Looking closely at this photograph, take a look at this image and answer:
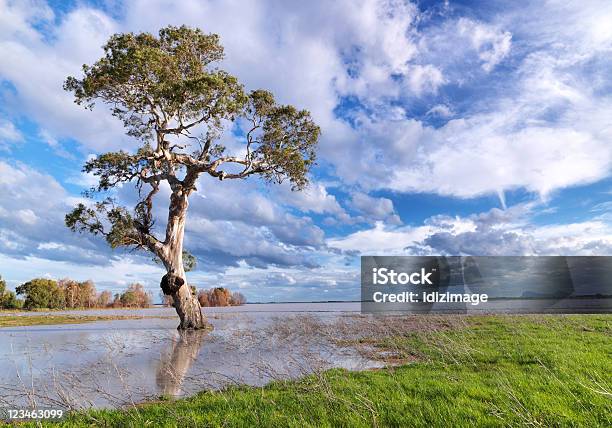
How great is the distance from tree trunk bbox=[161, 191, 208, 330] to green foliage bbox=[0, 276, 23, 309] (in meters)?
59.2

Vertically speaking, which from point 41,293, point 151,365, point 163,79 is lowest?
point 151,365

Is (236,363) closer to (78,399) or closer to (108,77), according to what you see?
(78,399)

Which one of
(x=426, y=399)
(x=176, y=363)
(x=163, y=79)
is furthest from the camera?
(x=163, y=79)

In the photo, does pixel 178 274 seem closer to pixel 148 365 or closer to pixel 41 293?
pixel 148 365

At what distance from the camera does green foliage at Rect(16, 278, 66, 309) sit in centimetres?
6700

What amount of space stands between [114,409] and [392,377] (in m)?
6.64

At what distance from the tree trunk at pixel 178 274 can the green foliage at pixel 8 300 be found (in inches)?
2333

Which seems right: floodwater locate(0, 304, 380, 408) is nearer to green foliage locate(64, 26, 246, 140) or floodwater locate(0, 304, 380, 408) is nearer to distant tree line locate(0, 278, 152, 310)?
green foliage locate(64, 26, 246, 140)

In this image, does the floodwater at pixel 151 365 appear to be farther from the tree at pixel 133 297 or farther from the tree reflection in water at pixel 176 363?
the tree at pixel 133 297

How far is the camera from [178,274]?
1073 inches

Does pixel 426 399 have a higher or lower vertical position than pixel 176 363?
higher

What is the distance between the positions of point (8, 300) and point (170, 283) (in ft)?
198

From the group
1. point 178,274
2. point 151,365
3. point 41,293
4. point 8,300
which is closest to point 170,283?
point 178,274

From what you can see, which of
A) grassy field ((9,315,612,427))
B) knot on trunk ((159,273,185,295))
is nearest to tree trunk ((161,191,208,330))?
knot on trunk ((159,273,185,295))
